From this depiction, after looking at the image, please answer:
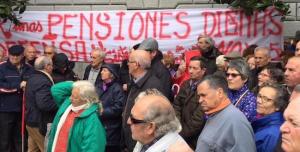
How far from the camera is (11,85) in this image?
712cm

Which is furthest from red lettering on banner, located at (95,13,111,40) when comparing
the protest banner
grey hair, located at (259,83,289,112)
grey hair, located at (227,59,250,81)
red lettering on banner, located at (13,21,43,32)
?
grey hair, located at (259,83,289,112)

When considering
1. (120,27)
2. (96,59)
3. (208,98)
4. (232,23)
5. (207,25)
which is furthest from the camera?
(120,27)

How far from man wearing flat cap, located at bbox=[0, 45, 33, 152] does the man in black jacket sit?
0.74m

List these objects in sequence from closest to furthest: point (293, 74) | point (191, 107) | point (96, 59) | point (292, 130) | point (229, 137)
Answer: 1. point (292, 130)
2. point (229, 137)
3. point (293, 74)
4. point (191, 107)
5. point (96, 59)

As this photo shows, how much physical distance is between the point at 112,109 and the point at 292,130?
3923mm

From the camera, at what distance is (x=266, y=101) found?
12.9 ft

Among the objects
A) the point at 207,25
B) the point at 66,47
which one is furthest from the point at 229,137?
the point at 66,47

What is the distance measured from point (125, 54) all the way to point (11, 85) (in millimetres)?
2232

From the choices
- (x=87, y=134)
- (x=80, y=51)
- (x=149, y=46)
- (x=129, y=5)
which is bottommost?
(x=87, y=134)

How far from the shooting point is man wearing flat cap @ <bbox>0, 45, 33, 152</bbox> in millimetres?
7133

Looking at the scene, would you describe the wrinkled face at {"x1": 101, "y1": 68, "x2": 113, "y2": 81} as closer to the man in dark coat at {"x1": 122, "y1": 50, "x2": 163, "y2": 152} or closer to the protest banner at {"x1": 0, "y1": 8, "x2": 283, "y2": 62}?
the man in dark coat at {"x1": 122, "y1": 50, "x2": 163, "y2": 152}

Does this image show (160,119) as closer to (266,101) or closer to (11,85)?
(266,101)

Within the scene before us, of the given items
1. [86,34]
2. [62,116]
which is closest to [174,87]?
[62,116]

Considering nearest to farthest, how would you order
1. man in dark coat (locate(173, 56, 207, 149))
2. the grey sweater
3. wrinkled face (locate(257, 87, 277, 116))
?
1. the grey sweater
2. wrinkled face (locate(257, 87, 277, 116))
3. man in dark coat (locate(173, 56, 207, 149))
